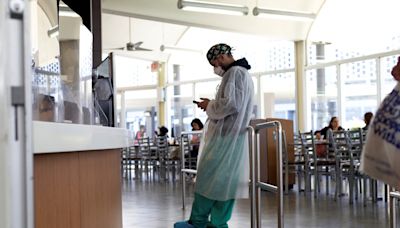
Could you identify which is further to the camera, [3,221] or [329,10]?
[329,10]

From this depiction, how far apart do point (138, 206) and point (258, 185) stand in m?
2.87

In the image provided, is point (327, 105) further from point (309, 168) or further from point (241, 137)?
point (241, 137)

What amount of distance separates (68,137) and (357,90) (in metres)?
10.9

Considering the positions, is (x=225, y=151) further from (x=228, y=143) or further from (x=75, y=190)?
(x=75, y=190)

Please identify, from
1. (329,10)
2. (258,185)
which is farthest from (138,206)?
(329,10)

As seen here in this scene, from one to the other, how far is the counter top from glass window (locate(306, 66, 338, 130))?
10509 mm

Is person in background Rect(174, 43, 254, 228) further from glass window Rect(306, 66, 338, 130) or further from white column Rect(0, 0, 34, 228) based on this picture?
glass window Rect(306, 66, 338, 130)

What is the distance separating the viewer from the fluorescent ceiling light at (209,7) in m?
8.81

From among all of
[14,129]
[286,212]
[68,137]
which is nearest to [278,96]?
[286,212]

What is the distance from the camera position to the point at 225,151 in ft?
11.0

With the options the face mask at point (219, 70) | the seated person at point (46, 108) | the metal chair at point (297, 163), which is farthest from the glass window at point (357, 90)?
the seated person at point (46, 108)

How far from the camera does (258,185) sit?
307cm

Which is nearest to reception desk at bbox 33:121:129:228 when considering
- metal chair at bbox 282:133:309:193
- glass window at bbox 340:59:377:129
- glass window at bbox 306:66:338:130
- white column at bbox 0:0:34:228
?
white column at bbox 0:0:34:228

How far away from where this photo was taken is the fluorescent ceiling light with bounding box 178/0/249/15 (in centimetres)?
881
